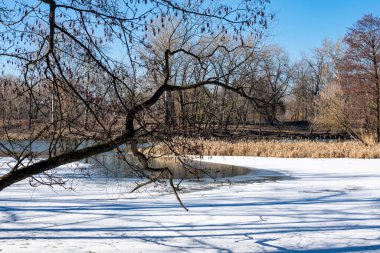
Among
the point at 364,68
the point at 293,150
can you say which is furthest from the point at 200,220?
the point at 364,68

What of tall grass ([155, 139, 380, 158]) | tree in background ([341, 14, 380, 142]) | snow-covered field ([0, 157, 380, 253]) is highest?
tree in background ([341, 14, 380, 142])

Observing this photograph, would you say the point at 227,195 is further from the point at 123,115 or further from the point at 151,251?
the point at 123,115

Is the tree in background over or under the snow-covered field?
over

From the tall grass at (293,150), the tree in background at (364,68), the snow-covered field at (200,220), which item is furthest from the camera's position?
the tree in background at (364,68)

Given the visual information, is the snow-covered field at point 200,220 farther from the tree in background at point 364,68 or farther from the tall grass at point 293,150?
the tree in background at point 364,68

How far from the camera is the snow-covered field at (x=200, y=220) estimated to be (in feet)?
17.9

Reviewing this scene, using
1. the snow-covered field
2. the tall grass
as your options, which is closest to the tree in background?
the tall grass

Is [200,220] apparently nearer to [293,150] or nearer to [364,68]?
[293,150]

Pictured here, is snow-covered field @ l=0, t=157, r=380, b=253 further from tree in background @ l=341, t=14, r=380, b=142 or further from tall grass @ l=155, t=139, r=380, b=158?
tree in background @ l=341, t=14, r=380, b=142

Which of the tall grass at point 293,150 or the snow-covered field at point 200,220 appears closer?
the snow-covered field at point 200,220

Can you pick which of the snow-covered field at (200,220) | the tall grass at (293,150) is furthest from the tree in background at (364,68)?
the snow-covered field at (200,220)

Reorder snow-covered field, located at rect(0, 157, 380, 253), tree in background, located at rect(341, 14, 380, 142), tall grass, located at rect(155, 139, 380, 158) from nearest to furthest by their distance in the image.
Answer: snow-covered field, located at rect(0, 157, 380, 253) < tall grass, located at rect(155, 139, 380, 158) < tree in background, located at rect(341, 14, 380, 142)

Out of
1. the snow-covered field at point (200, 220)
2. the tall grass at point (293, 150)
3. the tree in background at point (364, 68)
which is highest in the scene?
the tree in background at point (364, 68)

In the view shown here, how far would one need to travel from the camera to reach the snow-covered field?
5461 millimetres
